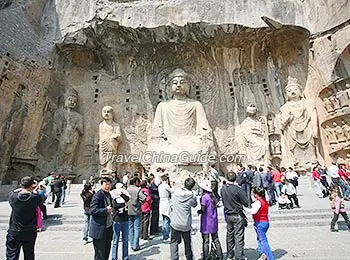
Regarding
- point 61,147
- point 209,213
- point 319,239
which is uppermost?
point 61,147

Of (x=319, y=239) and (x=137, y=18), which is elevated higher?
(x=137, y=18)

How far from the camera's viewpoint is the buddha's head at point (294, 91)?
38.8 ft

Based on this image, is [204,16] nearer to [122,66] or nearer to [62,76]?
[122,66]

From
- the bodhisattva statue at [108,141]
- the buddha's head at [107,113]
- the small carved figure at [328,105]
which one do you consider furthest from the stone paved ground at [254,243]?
the buddha's head at [107,113]

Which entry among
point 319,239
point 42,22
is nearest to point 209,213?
point 319,239

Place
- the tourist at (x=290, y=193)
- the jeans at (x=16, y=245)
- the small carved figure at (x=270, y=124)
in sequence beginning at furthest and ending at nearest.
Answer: the small carved figure at (x=270, y=124), the tourist at (x=290, y=193), the jeans at (x=16, y=245)

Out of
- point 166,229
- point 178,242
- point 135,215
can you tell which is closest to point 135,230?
point 135,215

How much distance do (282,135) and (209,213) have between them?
9369 millimetres

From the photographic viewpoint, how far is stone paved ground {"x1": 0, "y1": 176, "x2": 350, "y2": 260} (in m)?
4.04

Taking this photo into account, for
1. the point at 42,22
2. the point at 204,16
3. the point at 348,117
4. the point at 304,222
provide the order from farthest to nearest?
the point at 42,22, the point at 204,16, the point at 348,117, the point at 304,222

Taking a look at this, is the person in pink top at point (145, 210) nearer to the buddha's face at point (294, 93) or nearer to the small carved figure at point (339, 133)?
the small carved figure at point (339, 133)

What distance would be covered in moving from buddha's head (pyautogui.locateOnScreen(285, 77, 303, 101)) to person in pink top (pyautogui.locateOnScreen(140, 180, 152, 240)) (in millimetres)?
8951

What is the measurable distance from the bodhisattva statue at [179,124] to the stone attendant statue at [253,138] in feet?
5.54

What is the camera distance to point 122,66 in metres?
13.4
